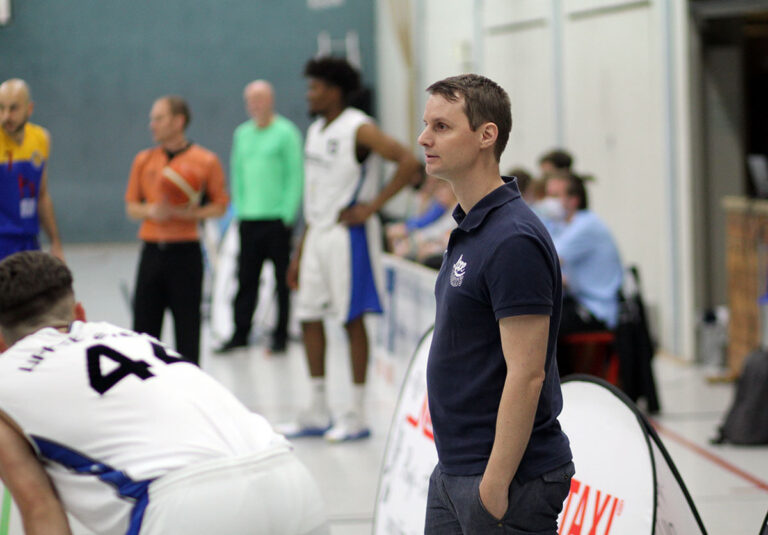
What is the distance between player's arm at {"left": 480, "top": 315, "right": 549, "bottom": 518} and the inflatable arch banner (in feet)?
2.47

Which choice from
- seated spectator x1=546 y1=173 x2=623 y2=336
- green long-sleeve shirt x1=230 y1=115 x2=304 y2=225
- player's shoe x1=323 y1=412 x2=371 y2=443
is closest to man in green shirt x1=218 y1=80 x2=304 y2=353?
green long-sleeve shirt x1=230 y1=115 x2=304 y2=225

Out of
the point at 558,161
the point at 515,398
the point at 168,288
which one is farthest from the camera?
the point at 558,161

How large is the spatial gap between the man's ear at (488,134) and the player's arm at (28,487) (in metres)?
1.14

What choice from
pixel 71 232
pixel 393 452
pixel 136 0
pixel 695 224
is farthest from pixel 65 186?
pixel 393 452

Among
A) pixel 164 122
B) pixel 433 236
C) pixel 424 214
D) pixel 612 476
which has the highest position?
pixel 164 122

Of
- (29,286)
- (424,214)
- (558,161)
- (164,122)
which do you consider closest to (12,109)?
(164,122)

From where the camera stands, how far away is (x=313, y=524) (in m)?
2.35

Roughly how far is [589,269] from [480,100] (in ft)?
13.1

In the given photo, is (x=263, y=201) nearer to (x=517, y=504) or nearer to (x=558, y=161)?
(x=558, y=161)

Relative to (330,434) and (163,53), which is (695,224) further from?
(163,53)

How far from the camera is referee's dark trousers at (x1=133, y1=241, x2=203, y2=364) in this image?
539 cm

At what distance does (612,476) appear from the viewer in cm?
270

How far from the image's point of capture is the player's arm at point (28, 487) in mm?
2209

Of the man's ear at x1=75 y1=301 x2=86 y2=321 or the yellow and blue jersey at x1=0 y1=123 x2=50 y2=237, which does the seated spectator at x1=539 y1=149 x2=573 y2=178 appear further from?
the man's ear at x1=75 y1=301 x2=86 y2=321
